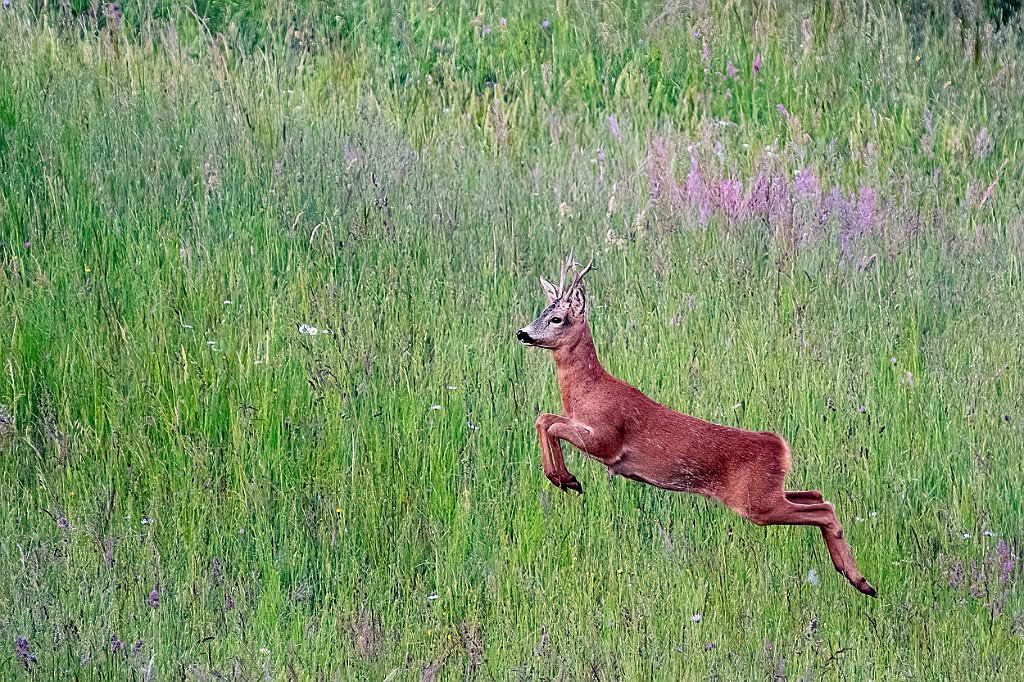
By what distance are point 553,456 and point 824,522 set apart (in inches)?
33.8

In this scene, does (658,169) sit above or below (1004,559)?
above

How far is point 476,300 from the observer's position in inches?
201

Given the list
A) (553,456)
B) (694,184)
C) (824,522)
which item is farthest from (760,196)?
(553,456)

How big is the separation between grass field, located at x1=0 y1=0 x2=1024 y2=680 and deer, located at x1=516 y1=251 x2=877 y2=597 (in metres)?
0.39

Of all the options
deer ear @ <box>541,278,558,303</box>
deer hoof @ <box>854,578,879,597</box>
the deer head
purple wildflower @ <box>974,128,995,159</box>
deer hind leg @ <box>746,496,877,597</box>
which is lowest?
deer hoof @ <box>854,578,879,597</box>

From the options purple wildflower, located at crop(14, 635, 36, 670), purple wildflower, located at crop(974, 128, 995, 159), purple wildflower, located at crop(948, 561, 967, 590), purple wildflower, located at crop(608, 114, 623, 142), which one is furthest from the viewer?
purple wildflower, located at crop(974, 128, 995, 159)

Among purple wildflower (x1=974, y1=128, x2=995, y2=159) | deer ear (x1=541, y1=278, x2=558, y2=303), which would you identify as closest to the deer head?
deer ear (x1=541, y1=278, x2=558, y2=303)

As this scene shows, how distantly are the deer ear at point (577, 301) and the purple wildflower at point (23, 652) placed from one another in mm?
1723

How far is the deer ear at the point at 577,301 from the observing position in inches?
146

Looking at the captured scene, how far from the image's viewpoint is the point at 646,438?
3.68 meters

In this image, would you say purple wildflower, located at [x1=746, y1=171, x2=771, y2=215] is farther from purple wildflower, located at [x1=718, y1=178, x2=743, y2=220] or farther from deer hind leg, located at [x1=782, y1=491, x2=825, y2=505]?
deer hind leg, located at [x1=782, y1=491, x2=825, y2=505]

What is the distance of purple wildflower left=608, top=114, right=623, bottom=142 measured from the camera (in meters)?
6.46

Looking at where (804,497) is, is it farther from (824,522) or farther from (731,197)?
(731,197)

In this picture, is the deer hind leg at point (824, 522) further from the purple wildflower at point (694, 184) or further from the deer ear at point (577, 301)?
the purple wildflower at point (694, 184)
